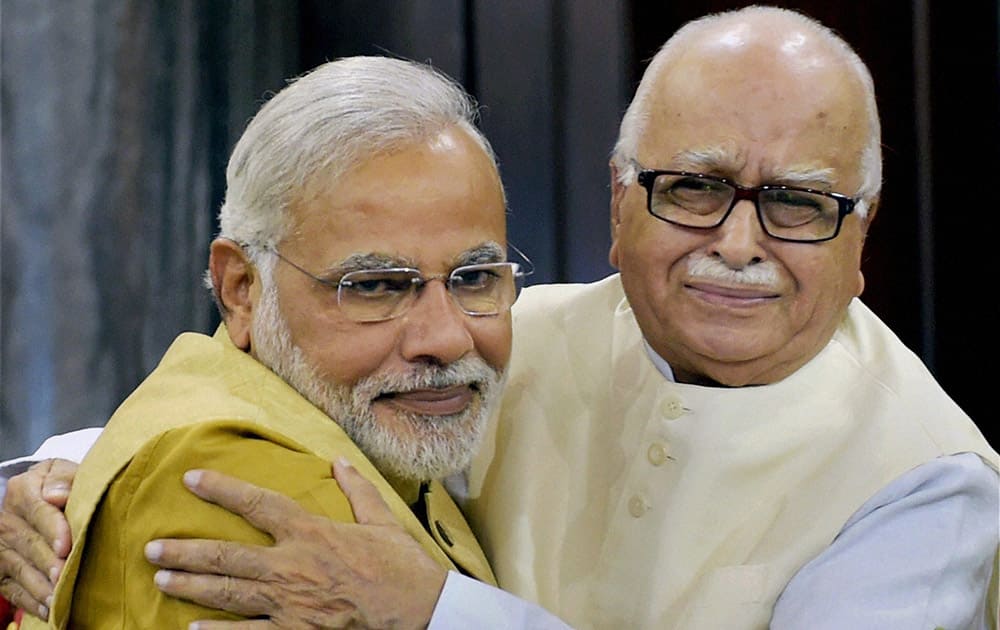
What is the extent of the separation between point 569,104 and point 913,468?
1677mm

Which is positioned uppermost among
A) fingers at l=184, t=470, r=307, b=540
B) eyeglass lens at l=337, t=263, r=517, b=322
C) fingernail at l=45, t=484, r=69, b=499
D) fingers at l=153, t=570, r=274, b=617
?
eyeglass lens at l=337, t=263, r=517, b=322

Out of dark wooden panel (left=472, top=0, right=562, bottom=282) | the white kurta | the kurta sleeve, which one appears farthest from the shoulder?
dark wooden panel (left=472, top=0, right=562, bottom=282)

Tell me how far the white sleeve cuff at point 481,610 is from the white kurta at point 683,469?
11.0 inches

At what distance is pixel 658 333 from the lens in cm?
216

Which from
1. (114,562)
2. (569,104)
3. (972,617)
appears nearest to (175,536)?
(114,562)

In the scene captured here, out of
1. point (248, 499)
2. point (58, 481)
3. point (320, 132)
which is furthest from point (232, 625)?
point (320, 132)

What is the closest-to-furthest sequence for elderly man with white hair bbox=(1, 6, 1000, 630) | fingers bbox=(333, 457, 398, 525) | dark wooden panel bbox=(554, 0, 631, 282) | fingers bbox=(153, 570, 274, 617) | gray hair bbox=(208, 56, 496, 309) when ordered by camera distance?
fingers bbox=(153, 570, 274, 617), fingers bbox=(333, 457, 398, 525), gray hair bbox=(208, 56, 496, 309), elderly man with white hair bbox=(1, 6, 1000, 630), dark wooden panel bbox=(554, 0, 631, 282)

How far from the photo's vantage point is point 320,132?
1783 millimetres

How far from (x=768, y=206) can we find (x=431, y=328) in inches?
23.1

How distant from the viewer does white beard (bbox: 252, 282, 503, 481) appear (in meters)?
1.83

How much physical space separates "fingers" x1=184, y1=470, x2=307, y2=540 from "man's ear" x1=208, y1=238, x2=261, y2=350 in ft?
1.34

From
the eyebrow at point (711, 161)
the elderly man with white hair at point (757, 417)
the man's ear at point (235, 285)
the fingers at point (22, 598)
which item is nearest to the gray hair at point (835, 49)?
the elderly man with white hair at point (757, 417)

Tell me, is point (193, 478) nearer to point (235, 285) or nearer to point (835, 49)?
point (235, 285)

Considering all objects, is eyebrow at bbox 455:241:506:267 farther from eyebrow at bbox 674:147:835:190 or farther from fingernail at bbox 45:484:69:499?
fingernail at bbox 45:484:69:499
